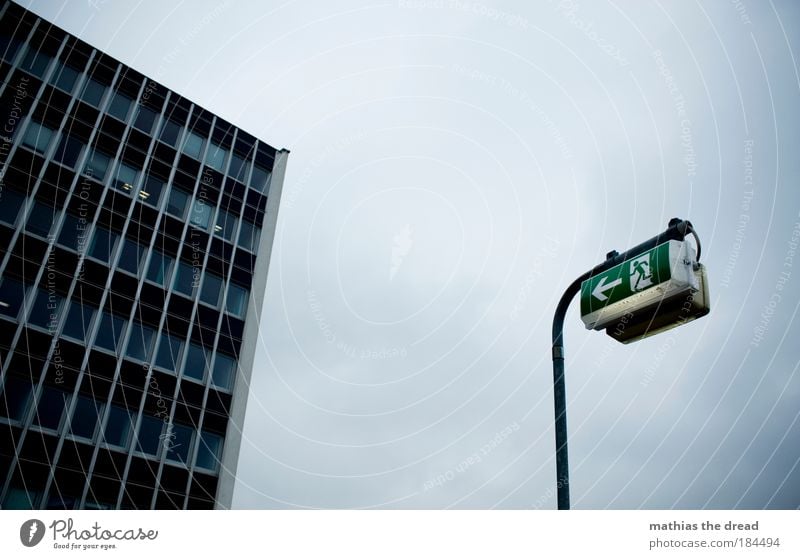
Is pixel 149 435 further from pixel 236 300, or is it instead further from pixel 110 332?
pixel 236 300

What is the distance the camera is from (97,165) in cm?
2655

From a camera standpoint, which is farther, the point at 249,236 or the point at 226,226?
the point at 249,236

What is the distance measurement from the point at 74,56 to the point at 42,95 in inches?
117

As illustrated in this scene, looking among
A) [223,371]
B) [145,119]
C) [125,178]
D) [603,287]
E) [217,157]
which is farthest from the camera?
[217,157]

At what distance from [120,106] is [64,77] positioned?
2.59m

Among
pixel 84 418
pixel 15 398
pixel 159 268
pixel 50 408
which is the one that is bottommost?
pixel 84 418

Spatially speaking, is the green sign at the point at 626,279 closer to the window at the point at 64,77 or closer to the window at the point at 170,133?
the window at the point at 170,133

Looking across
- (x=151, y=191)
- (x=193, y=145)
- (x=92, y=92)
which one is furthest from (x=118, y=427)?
(x=92, y=92)

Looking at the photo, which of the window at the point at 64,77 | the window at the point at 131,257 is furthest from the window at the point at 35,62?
the window at the point at 131,257

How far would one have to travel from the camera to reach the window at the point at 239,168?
31700 mm

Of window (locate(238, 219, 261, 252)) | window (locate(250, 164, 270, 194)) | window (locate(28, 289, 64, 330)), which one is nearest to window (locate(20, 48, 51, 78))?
window (locate(28, 289, 64, 330))
